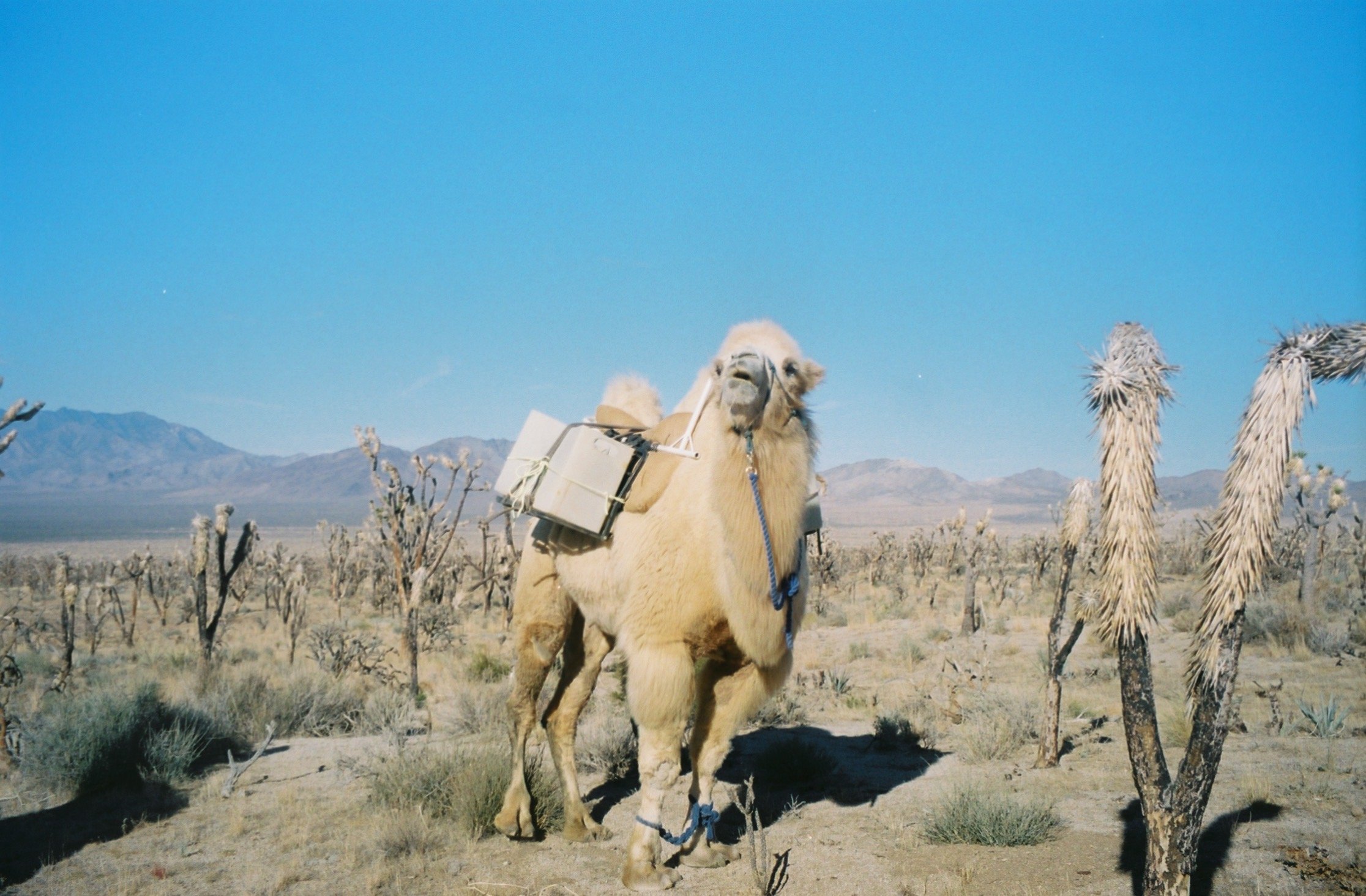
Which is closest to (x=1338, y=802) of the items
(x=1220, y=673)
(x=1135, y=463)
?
(x=1220, y=673)

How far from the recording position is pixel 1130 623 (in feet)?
13.8

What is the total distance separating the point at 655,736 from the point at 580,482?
1711mm

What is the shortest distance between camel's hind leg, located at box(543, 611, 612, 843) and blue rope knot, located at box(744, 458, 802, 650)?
1979 mm

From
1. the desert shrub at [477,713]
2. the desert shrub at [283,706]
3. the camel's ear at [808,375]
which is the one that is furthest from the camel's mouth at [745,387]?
the desert shrub at [283,706]

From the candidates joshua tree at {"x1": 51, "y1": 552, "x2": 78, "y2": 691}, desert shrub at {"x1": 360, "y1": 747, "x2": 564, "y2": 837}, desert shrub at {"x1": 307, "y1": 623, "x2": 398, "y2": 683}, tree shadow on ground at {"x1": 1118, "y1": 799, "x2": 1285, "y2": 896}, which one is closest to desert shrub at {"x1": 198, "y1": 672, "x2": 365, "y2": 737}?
desert shrub at {"x1": 307, "y1": 623, "x2": 398, "y2": 683}

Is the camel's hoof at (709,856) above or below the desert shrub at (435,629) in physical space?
above

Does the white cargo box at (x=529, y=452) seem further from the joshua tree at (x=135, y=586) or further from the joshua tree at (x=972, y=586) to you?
the joshua tree at (x=135, y=586)

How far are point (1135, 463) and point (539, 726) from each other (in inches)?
202

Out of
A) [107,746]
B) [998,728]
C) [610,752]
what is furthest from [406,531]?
[998,728]

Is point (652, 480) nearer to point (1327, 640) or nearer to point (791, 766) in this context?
point (791, 766)

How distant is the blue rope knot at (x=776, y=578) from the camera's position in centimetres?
503

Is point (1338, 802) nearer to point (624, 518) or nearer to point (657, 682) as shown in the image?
point (657, 682)

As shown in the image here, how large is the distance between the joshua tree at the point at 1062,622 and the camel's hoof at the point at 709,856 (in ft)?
12.5

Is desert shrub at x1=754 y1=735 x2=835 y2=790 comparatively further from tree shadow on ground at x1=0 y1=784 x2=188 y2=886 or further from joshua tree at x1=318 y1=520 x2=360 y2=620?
joshua tree at x1=318 y1=520 x2=360 y2=620
